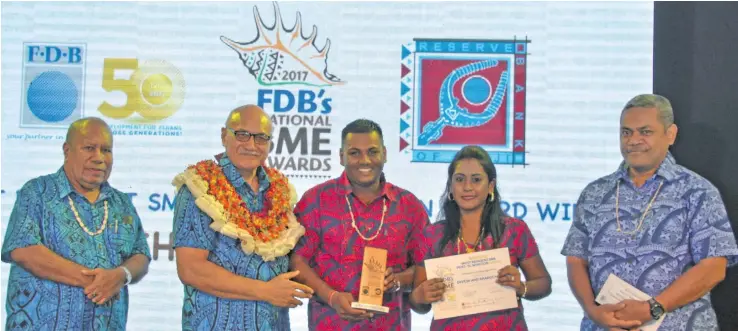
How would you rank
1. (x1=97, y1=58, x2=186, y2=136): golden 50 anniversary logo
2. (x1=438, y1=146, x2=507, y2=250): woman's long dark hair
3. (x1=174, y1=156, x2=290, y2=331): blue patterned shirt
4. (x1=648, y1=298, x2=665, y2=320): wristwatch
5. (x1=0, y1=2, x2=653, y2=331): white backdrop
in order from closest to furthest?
A: 1. (x1=648, y1=298, x2=665, y2=320): wristwatch
2. (x1=174, y1=156, x2=290, y2=331): blue patterned shirt
3. (x1=438, y1=146, x2=507, y2=250): woman's long dark hair
4. (x1=0, y1=2, x2=653, y2=331): white backdrop
5. (x1=97, y1=58, x2=186, y2=136): golden 50 anniversary logo

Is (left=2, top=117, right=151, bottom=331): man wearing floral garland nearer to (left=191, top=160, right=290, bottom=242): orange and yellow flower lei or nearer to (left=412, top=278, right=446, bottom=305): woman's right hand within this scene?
(left=191, top=160, right=290, bottom=242): orange and yellow flower lei

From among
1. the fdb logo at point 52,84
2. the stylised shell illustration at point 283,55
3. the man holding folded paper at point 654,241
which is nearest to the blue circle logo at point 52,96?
the fdb logo at point 52,84

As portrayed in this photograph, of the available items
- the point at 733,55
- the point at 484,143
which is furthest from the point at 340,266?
the point at 733,55

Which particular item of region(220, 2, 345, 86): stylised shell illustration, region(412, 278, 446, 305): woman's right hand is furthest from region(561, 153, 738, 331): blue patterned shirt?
region(220, 2, 345, 86): stylised shell illustration

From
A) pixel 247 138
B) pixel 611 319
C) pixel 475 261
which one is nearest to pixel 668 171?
pixel 611 319

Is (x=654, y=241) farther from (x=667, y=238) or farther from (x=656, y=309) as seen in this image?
(x=656, y=309)

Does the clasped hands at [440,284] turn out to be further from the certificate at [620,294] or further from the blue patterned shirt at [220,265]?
the blue patterned shirt at [220,265]

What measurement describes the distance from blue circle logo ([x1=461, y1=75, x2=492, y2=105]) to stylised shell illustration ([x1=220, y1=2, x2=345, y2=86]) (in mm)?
820

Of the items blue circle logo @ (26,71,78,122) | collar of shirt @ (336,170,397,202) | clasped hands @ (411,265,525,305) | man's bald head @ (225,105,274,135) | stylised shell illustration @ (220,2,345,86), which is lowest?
clasped hands @ (411,265,525,305)

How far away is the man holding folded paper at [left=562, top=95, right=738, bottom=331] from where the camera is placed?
338 centimetres

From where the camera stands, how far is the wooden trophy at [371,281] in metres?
3.56

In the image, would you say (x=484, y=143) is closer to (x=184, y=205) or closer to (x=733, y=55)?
(x=733, y=55)

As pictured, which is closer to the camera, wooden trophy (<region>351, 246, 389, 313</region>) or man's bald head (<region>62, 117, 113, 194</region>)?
wooden trophy (<region>351, 246, 389, 313</region>)

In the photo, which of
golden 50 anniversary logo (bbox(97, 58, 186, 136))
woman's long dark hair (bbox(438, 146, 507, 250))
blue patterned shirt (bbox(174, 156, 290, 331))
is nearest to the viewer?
blue patterned shirt (bbox(174, 156, 290, 331))
